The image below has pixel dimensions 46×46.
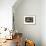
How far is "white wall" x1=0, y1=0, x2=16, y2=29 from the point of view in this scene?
4293mm

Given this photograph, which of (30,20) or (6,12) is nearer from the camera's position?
(6,12)

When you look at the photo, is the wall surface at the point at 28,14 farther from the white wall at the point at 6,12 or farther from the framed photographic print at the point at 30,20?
the white wall at the point at 6,12

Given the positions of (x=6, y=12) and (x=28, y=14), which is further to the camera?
(x=28, y=14)

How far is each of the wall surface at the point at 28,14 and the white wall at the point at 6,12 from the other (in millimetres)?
662

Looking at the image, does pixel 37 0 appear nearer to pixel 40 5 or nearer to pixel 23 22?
pixel 40 5

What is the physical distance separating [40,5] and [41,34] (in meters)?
1.24

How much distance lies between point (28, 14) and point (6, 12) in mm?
1074

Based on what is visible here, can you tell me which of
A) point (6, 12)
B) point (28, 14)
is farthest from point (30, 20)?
point (6, 12)

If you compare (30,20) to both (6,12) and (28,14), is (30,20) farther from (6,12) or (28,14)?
(6,12)

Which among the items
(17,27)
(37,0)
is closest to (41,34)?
(17,27)

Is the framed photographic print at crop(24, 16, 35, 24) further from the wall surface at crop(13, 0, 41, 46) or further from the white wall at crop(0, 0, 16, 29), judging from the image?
the white wall at crop(0, 0, 16, 29)

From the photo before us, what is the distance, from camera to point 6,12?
4.31m

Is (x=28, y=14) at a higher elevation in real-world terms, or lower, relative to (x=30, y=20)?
higher

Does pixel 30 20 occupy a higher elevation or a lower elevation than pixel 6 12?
lower
